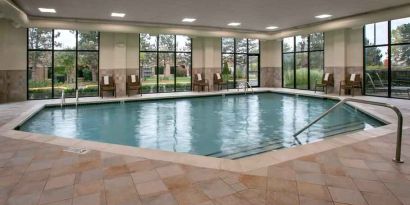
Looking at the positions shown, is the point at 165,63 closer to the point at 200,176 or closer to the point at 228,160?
the point at 228,160

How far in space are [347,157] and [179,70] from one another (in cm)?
1030

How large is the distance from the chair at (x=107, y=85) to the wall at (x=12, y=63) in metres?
2.54

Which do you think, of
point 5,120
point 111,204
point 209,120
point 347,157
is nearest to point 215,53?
point 209,120

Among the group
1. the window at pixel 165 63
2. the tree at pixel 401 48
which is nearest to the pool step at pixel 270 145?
the tree at pixel 401 48

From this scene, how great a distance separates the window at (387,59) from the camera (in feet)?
31.9

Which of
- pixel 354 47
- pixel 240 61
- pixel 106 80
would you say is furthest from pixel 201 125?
pixel 240 61

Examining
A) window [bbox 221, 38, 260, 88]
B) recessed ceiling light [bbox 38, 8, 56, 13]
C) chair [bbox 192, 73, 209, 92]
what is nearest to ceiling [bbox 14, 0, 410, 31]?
recessed ceiling light [bbox 38, 8, 56, 13]

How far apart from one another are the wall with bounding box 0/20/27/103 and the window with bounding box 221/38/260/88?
27.1ft

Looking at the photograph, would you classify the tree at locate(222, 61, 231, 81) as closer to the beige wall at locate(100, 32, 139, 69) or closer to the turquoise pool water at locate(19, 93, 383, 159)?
the beige wall at locate(100, 32, 139, 69)

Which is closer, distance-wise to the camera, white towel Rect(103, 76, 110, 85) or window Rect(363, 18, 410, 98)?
window Rect(363, 18, 410, 98)

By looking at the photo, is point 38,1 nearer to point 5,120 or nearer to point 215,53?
point 5,120

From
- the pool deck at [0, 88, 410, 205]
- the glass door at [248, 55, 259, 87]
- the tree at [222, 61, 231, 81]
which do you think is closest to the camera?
the pool deck at [0, 88, 410, 205]

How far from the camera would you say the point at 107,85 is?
11.0 m

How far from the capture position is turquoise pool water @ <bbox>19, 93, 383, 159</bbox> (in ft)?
16.1
